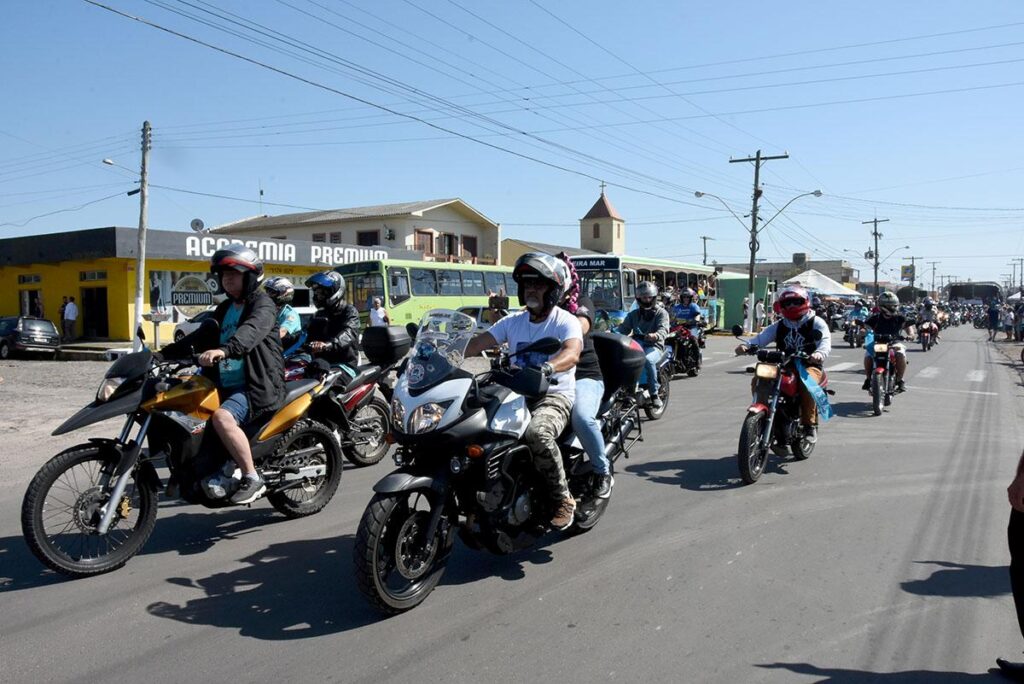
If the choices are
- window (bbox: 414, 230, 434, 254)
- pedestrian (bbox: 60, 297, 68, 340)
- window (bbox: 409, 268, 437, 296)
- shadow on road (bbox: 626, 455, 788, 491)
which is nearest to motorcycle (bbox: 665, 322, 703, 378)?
shadow on road (bbox: 626, 455, 788, 491)

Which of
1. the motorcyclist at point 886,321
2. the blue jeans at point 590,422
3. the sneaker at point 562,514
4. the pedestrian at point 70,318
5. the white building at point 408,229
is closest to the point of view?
the sneaker at point 562,514

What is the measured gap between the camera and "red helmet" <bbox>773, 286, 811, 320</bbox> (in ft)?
25.0

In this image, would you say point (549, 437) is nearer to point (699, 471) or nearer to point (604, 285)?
point (699, 471)

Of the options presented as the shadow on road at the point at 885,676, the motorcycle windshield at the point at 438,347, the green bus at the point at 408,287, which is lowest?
the shadow on road at the point at 885,676

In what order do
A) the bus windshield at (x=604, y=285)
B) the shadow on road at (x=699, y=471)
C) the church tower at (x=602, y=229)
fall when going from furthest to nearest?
the church tower at (x=602, y=229), the bus windshield at (x=604, y=285), the shadow on road at (x=699, y=471)

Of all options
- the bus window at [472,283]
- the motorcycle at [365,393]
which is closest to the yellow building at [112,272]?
the bus window at [472,283]

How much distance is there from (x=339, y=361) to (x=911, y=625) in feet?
17.9

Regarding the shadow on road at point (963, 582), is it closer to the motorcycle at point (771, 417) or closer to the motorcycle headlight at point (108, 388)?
the motorcycle at point (771, 417)

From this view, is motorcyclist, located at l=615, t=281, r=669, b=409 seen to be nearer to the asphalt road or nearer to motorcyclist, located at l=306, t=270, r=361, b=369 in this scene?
the asphalt road

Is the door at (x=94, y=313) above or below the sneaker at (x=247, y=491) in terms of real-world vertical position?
above

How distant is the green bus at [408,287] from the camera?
82.0 ft

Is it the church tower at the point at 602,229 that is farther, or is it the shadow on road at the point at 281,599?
the church tower at the point at 602,229

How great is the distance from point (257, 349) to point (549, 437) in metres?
2.16

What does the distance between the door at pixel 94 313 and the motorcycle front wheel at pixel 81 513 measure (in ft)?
99.7
